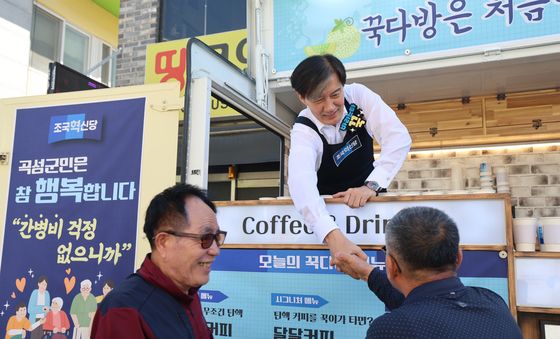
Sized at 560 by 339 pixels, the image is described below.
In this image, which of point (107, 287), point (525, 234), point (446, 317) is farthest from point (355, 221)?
point (107, 287)

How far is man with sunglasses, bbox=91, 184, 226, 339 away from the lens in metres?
1.39

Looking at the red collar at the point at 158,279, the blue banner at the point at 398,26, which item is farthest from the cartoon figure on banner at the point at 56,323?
the blue banner at the point at 398,26

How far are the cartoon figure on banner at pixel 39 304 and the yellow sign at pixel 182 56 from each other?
11.0 ft

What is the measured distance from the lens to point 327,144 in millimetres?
2568

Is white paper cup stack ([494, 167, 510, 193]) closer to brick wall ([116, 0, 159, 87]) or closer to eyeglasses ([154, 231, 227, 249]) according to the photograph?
eyeglasses ([154, 231, 227, 249])

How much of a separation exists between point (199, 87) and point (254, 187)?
13.0 ft

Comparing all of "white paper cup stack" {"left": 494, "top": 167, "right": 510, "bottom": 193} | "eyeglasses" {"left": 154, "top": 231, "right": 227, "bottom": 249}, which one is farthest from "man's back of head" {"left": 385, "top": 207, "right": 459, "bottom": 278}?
"white paper cup stack" {"left": 494, "top": 167, "right": 510, "bottom": 193}

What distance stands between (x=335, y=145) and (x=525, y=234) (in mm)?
977

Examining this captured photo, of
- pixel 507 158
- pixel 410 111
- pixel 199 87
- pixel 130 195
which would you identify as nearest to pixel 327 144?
pixel 199 87

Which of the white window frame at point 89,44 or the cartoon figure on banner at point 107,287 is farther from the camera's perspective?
the white window frame at point 89,44

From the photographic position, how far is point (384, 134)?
8.34 feet

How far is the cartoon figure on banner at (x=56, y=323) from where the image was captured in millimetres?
2844

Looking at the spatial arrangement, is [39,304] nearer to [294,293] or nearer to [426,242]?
[294,293]

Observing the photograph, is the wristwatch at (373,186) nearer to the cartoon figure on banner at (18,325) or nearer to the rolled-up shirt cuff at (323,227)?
the rolled-up shirt cuff at (323,227)
